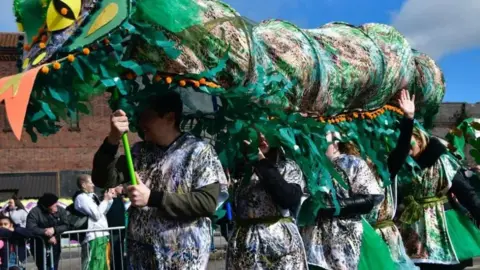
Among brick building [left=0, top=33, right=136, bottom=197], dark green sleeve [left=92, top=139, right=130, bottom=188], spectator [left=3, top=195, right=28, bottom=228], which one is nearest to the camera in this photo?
dark green sleeve [left=92, top=139, right=130, bottom=188]

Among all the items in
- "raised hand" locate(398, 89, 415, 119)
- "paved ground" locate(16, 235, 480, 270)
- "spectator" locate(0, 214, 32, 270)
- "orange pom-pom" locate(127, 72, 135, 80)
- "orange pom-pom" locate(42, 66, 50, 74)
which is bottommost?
"paved ground" locate(16, 235, 480, 270)

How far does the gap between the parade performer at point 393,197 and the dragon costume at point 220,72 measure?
115 mm

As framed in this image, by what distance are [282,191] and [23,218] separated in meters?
8.31

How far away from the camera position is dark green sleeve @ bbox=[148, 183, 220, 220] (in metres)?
3.24

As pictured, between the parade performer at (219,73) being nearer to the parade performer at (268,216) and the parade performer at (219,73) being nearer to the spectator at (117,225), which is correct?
the parade performer at (268,216)

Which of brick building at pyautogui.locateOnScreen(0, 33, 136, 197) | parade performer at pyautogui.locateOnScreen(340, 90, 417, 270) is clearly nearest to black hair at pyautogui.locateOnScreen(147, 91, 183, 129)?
parade performer at pyautogui.locateOnScreen(340, 90, 417, 270)

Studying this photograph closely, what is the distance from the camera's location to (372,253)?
502 centimetres

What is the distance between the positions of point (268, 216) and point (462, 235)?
93.6 inches

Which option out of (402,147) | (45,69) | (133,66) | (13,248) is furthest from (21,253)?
(45,69)

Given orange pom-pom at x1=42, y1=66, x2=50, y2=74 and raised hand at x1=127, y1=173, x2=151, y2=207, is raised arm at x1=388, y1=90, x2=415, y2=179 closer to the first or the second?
raised hand at x1=127, y1=173, x2=151, y2=207

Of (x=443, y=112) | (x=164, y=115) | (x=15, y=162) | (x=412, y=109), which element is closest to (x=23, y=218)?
(x=412, y=109)

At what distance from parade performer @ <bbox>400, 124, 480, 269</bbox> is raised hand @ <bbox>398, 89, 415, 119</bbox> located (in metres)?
0.61

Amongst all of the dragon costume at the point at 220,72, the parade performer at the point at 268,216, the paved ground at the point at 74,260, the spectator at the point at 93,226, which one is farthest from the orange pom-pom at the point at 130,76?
the paved ground at the point at 74,260

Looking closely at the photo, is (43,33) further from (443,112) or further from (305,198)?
(443,112)
